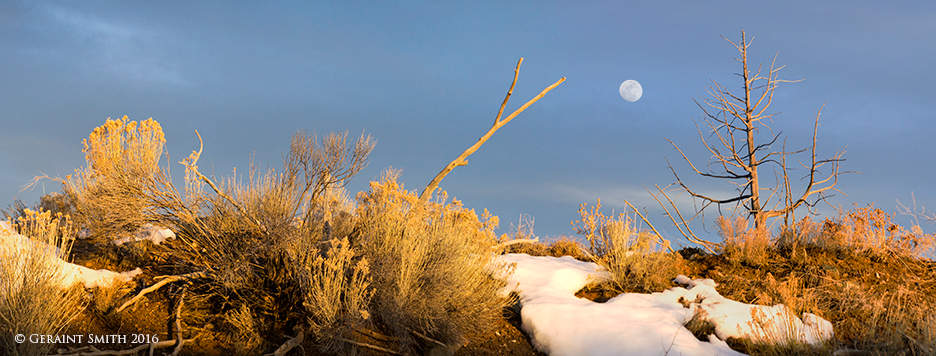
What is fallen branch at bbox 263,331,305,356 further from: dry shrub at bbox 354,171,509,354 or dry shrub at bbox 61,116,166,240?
dry shrub at bbox 61,116,166,240

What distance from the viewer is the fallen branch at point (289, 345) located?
4.84 metres

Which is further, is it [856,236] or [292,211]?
[856,236]

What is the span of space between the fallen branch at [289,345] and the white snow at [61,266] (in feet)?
6.17

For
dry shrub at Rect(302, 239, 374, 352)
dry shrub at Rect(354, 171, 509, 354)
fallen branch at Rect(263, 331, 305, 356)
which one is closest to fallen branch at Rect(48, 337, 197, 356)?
fallen branch at Rect(263, 331, 305, 356)

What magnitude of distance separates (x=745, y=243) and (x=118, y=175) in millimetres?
8525

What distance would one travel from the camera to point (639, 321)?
577 cm

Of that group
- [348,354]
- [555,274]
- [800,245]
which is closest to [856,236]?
[800,245]

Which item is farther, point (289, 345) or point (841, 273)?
point (841, 273)

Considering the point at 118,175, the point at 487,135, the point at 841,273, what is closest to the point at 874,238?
the point at 841,273

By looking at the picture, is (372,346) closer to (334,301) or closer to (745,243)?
(334,301)

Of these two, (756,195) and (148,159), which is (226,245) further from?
(756,195)

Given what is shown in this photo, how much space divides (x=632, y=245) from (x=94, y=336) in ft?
20.9

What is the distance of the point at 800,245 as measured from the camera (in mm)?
8672

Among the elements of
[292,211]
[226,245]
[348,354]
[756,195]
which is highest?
[756,195]
